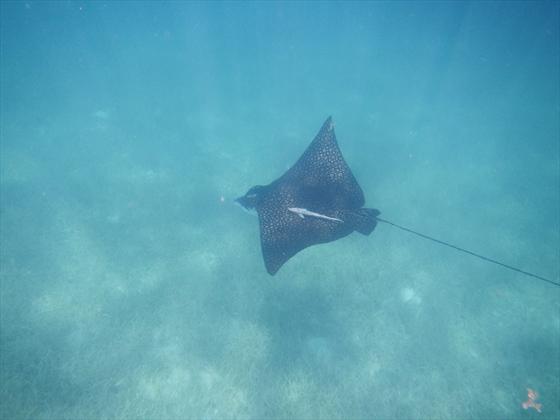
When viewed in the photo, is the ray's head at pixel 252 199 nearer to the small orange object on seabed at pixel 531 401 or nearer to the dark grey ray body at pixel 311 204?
the dark grey ray body at pixel 311 204

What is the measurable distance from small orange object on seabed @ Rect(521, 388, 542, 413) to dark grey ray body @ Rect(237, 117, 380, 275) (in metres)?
4.50

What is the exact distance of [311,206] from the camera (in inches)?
254

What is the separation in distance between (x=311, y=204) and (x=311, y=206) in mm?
52

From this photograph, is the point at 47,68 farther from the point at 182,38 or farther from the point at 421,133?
the point at 421,133

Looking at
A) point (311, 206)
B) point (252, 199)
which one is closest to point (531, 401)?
point (311, 206)

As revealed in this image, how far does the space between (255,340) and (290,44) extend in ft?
99.8

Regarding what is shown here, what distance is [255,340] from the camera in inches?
250

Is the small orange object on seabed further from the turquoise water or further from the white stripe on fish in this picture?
the white stripe on fish

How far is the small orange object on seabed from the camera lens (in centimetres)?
586

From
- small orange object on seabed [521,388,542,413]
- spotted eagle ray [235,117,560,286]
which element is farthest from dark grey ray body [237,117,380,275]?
small orange object on seabed [521,388,542,413]

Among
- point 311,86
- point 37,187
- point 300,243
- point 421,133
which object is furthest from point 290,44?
point 300,243

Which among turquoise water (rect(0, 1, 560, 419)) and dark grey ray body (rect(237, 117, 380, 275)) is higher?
dark grey ray body (rect(237, 117, 380, 275))

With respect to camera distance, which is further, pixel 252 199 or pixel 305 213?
pixel 252 199

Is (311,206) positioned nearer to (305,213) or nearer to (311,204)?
(311,204)
